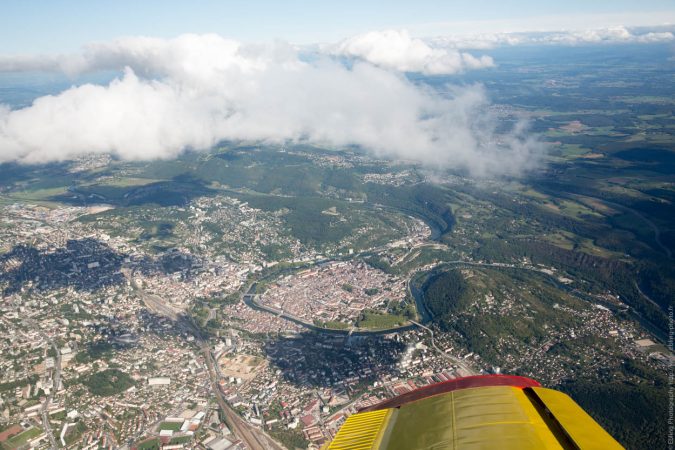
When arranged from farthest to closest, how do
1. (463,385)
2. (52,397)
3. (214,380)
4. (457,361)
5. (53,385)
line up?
1. (457,361)
2. (214,380)
3. (53,385)
4. (52,397)
5. (463,385)

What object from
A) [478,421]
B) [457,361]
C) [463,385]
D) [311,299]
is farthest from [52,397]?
[478,421]

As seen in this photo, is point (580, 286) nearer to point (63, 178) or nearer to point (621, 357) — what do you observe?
point (621, 357)

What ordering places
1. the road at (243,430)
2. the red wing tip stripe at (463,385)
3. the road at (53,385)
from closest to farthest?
the red wing tip stripe at (463,385) < the road at (243,430) < the road at (53,385)

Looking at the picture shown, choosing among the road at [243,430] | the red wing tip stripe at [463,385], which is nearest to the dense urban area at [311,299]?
the road at [243,430]

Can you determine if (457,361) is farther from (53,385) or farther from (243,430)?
(53,385)

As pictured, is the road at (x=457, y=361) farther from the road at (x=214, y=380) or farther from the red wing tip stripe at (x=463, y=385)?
the red wing tip stripe at (x=463, y=385)

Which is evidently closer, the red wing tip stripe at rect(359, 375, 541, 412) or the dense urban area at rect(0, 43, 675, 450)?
the red wing tip stripe at rect(359, 375, 541, 412)

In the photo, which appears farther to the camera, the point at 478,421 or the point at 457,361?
the point at 457,361

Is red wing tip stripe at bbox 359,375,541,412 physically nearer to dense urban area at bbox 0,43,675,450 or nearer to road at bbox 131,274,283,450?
dense urban area at bbox 0,43,675,450

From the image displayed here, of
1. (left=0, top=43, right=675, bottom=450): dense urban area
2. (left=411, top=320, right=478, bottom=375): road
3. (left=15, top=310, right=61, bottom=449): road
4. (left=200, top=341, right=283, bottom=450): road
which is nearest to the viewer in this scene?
(left=200, top=341, right=283, bottom=450): road

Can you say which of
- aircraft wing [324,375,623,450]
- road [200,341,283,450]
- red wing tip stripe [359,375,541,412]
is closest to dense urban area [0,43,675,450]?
road [200,341,283,450]

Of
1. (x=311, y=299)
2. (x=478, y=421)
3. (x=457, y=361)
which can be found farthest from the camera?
(x=311, y=299)
